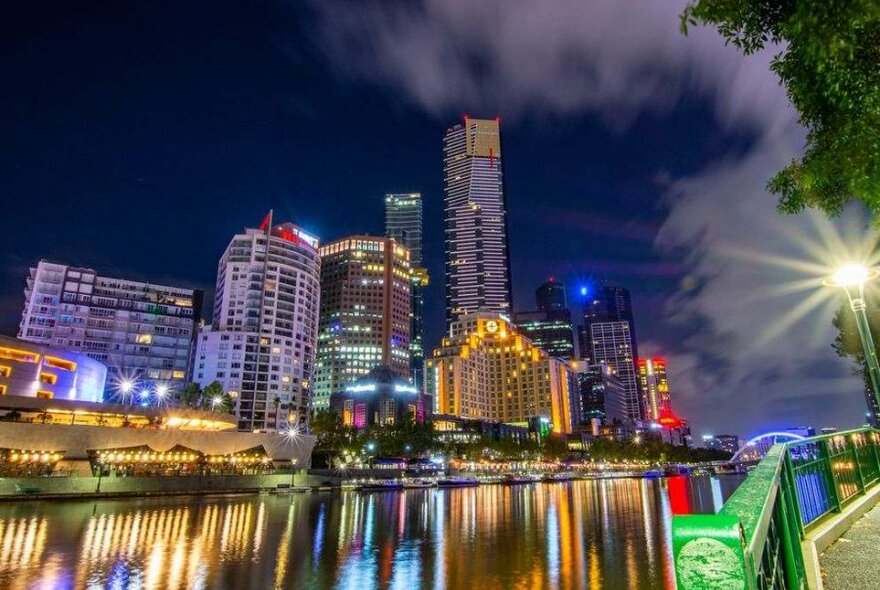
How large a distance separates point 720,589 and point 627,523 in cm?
5221

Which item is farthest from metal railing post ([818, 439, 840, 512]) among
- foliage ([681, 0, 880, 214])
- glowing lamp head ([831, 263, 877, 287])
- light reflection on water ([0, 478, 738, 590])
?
light reflection on water ([0, 478, 738, 590])

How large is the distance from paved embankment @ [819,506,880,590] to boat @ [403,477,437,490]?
99.1m

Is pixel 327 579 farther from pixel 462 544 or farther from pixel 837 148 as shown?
pixel 837 148

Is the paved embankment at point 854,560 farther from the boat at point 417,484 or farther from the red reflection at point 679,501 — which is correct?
the boat at point 417,484

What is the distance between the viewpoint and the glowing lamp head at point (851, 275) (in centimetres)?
1667

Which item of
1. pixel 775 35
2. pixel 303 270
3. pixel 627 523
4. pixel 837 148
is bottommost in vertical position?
pixel 627 523

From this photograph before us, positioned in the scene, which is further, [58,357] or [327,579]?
[58,357]

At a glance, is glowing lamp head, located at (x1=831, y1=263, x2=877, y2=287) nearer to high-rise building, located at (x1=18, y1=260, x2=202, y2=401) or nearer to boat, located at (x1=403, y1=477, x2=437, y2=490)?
boat, located at (x1=403, y1=477, x2=437, y2=490)

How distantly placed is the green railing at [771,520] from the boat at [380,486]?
300ft

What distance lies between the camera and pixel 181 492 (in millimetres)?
68312

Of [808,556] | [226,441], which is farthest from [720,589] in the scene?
[226,441]

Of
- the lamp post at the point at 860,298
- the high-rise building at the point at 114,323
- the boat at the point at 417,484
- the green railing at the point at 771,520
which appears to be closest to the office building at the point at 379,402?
the boat at the point at 417,484

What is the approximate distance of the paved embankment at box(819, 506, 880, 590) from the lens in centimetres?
735

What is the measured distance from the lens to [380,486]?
97500 millimetres
